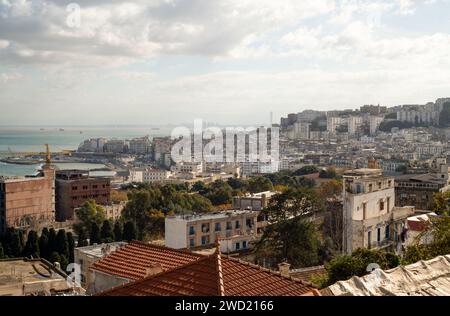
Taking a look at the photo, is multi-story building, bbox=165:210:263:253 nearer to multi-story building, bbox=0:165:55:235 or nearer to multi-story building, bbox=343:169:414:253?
multi-story building, bbox=343:169:414:253

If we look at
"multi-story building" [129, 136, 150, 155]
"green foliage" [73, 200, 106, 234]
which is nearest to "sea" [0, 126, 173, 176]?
"multi-story building" [129, 136, 150, 155]

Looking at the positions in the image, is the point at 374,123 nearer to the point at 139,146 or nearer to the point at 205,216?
the point at 139,146

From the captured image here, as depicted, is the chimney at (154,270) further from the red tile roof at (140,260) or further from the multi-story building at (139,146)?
the multi-story building at (139,146)

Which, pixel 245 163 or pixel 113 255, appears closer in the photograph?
pixel 113 255
